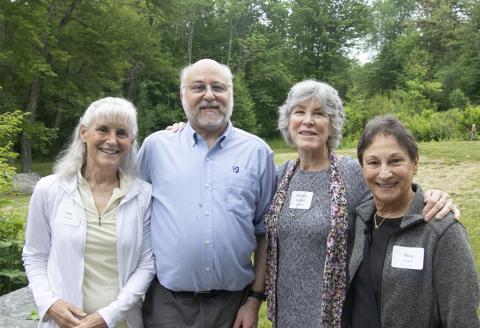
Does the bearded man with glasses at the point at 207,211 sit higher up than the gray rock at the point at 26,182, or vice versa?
the bearded man with glasses at the point at 207,211

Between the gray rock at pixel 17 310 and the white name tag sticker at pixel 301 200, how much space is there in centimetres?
227

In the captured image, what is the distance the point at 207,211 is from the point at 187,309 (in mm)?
573

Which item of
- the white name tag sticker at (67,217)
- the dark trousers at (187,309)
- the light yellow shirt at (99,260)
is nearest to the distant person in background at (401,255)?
the dark trousers at (187,309)

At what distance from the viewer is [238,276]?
286cm

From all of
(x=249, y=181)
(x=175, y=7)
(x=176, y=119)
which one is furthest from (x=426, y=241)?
(x=176, y=119)

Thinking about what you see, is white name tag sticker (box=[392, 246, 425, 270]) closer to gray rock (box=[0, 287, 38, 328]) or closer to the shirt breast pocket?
the shirt breast pocket

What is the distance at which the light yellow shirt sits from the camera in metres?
2.62

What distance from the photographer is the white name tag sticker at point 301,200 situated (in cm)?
279

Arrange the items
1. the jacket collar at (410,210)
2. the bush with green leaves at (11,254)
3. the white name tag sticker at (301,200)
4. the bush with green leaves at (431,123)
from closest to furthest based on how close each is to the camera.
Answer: the jacket collar at (410,210)
the white name tag sticker at (301,200)
the bush with green leaves at (11,254)
the bush with green leaves at (431,123)

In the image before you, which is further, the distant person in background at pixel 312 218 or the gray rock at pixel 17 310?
the gray rock at pixel 17 310

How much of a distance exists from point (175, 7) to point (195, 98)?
2716 cm

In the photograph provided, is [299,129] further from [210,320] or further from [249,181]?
[210,320]

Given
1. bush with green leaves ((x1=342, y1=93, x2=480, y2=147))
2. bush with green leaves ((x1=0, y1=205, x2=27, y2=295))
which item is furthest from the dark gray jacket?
bush with green leaves ((x1=342, y1=93, x2=480, y2=147))

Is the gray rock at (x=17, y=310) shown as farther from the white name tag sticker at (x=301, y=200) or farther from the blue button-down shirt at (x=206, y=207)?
the white name tag sticker at (x=301, y=200)
